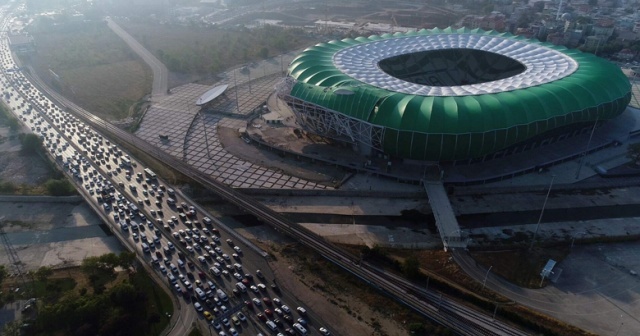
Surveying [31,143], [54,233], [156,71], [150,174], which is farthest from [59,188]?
[156,71]

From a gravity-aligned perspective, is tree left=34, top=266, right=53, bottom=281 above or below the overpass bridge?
above

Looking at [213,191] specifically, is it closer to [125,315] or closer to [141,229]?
[141,229]

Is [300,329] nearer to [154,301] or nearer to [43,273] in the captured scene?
[154,301]

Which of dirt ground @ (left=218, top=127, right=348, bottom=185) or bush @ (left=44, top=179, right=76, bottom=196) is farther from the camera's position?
dirt ground @ (left=218, top=127, right=348, bottom=185)

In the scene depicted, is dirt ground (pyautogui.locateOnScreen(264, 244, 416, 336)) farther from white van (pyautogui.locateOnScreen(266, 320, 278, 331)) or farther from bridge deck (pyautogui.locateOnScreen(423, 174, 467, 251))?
bridge deck (pyautogui.locateOnScreen(423, 174, 467, 251))

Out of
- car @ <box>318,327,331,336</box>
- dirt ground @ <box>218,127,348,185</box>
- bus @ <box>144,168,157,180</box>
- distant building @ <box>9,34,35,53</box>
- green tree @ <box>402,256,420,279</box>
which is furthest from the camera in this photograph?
distant building @ <box>9,34,35,53</box>

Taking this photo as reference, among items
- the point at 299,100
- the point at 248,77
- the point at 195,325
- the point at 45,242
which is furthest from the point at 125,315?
the point at 248,77

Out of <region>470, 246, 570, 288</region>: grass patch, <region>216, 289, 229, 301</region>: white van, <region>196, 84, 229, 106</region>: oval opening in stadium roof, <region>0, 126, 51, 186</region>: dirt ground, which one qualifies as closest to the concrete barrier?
<region>0, 126, 51, 186</region>: dirt ground
